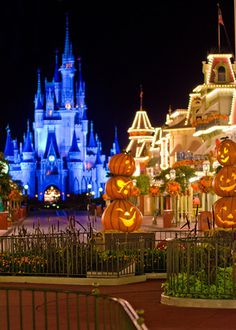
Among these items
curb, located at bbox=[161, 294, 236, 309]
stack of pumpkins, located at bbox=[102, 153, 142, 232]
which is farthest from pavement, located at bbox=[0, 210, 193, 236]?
curb, located at bbox=[161, 294, 236, 309]

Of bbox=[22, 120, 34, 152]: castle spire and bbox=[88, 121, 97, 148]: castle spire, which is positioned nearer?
bbox=[22, 120, 34, 152]: castle spire

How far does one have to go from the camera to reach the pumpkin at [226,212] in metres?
22.9

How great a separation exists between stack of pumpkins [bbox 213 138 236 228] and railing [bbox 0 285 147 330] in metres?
9.25

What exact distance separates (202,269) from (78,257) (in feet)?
14.8

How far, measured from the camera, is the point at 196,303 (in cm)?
1226

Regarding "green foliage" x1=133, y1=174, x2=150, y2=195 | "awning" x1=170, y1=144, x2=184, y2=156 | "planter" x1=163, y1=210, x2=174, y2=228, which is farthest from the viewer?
"awning" x1=170, y1=144, x2=184, y2=156

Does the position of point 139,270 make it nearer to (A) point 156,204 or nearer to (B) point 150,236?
(B) point 150,236

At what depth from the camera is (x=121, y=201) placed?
74.8 feet

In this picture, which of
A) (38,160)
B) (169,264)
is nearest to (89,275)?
(169,264)

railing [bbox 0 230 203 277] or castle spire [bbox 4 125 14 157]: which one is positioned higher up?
castle spire [bbox 4 125 14 157]

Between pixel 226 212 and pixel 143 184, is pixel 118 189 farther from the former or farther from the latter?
pixel 143 184

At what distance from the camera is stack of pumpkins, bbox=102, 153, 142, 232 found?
22.4m

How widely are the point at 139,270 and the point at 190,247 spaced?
394 centimetres

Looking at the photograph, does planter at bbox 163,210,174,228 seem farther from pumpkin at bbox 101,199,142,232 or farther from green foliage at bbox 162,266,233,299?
green foliage at bbox 162,266,233,299
